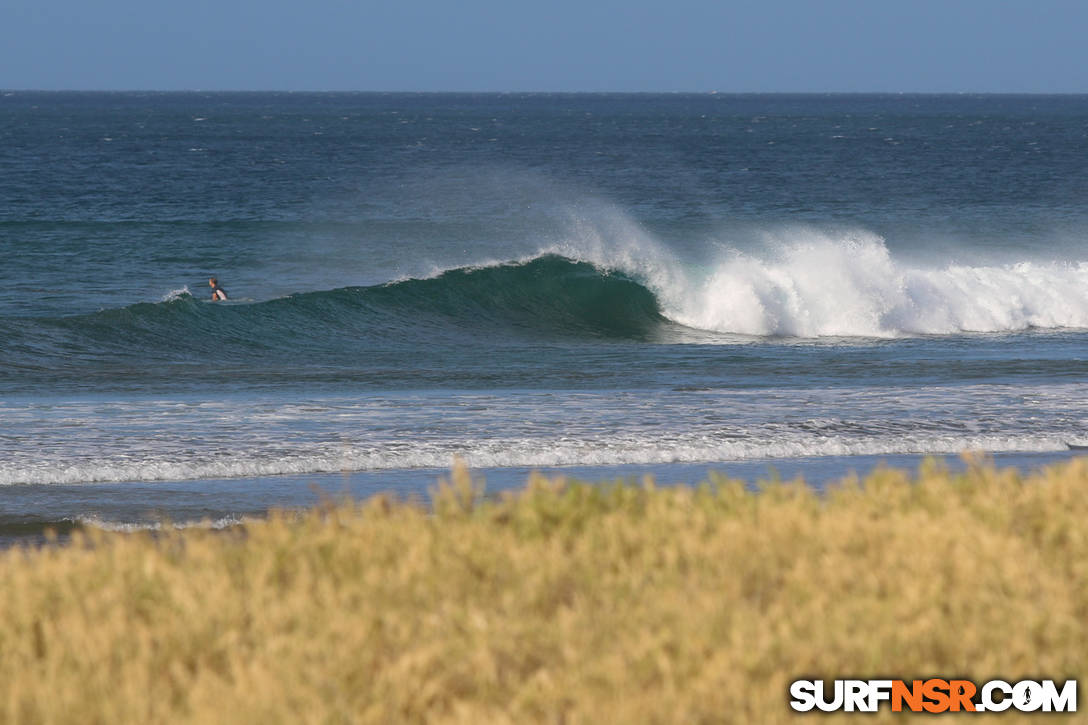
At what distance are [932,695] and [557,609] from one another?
44.9 inches

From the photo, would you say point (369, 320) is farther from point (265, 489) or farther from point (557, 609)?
point (557, 609)

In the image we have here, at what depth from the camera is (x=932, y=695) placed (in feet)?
Result: 10.8

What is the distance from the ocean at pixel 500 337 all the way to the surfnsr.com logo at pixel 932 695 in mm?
5041

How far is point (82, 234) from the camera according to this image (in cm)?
3384

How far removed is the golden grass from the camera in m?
3.33

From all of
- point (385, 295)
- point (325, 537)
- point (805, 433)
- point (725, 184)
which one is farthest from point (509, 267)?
point (725, 184)

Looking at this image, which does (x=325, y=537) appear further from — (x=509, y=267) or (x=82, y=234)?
(x=82, y=234)

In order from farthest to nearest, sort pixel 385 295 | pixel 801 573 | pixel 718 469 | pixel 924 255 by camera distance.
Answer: pixel 924 255
pixel 385 295
pixel 718 469
pixel 801 573

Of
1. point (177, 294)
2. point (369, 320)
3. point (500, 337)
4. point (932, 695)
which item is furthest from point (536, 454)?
point (177, 294)

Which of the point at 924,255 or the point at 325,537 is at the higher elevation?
the point at 924,255

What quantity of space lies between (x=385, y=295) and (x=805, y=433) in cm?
1242

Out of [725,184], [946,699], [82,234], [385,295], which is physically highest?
[725,184]

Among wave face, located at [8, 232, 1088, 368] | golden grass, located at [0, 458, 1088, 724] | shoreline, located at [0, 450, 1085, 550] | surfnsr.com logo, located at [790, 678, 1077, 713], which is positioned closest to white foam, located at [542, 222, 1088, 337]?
wave face, located at [8, 232, 1088, 368]

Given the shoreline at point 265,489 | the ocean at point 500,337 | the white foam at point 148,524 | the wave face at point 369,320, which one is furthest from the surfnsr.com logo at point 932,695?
the wave face at point 369,320
